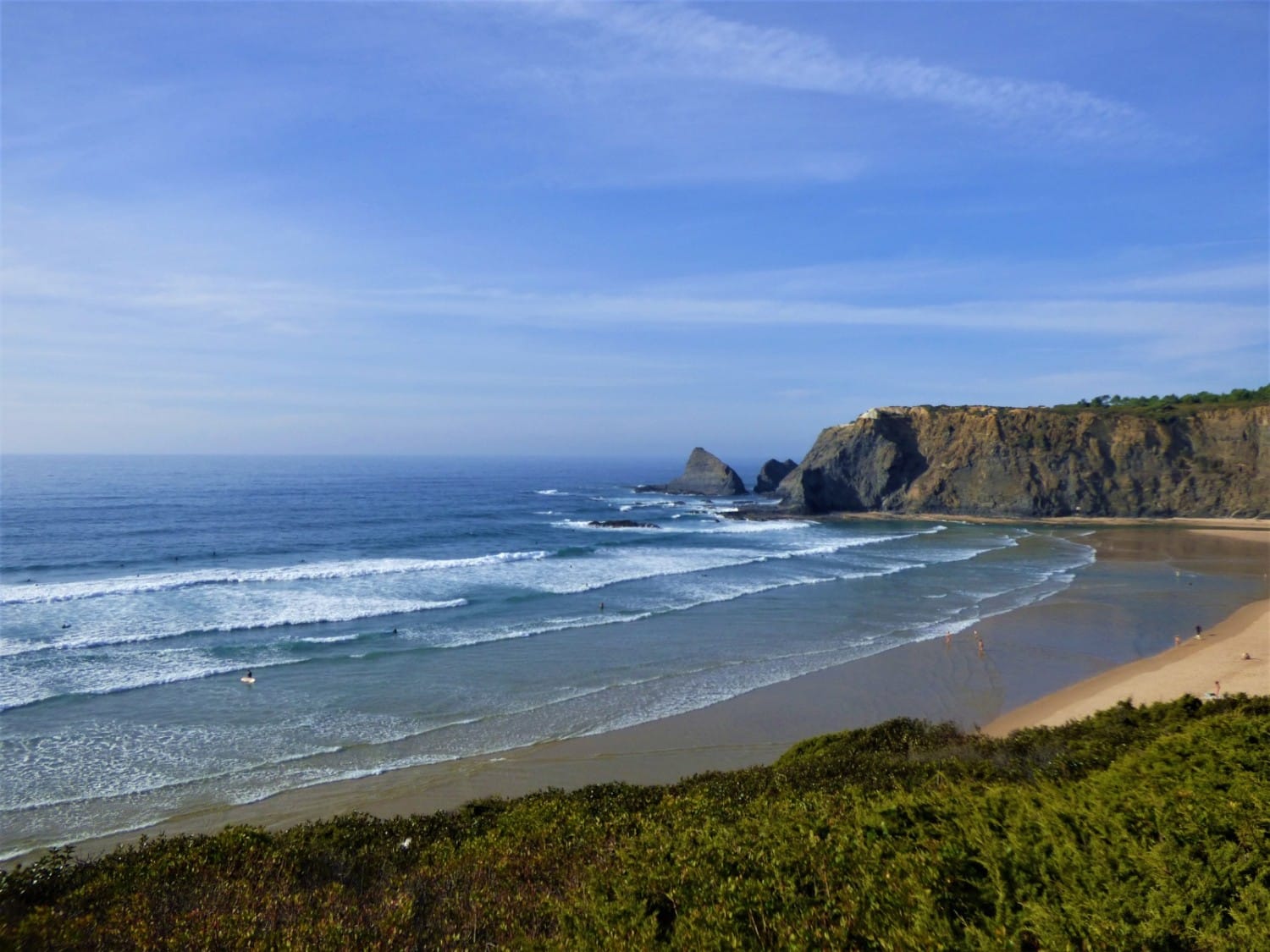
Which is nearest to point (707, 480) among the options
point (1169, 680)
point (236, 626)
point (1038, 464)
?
point (1038, 464)

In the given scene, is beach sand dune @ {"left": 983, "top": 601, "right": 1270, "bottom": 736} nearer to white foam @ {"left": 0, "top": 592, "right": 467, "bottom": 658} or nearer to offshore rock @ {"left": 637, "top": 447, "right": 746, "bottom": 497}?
white foam @ {"left": 0, "top": 592, "right": 467, "bottom": 658}

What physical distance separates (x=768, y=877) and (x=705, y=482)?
9453cm

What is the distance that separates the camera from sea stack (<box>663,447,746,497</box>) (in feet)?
325

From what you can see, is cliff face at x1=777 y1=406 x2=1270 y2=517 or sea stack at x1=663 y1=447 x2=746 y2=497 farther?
sea stack at x1=663 y1=447 x2=746 y2=497

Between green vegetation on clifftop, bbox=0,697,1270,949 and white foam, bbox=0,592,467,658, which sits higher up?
green vegetation on clifftop, bbox=0,697,1270,949

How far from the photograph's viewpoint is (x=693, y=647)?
26.8 meters

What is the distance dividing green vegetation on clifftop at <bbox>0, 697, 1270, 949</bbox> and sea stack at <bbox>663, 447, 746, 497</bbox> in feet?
292

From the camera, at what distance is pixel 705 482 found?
101 metres

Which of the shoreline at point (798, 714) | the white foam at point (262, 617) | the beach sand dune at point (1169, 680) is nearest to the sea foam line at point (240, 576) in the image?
the white foam at point (262, 617)

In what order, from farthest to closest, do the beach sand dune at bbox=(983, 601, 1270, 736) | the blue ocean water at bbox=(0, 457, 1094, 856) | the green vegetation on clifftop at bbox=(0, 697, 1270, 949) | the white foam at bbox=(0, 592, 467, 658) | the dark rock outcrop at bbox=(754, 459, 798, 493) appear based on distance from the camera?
the dark rock outcrop at bbox=(754, 459, 798, 493) < the white foam at bbox=(0, 592, 467, 658) < the beach sand dune at bbox=(983, 601, 1270, 736) < the blue ocean water at bbox=(0, 457, 1094, 856) < the green vegetation on clifftop at bbox=(0, 697, 1270, 949)

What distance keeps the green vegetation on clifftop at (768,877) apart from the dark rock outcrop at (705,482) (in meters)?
89.1

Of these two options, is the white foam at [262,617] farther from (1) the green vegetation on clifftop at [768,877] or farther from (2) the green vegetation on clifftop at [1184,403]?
(2) the green vegetation on clifftop at [1184,403]

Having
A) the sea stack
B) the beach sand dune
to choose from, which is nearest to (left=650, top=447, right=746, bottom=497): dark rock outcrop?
the sea stack

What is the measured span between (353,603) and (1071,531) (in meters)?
59.9
